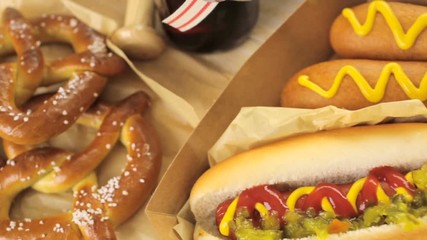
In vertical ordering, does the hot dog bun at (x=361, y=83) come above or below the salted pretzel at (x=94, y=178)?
above

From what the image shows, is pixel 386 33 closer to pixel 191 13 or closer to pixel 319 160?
pixel 319 160

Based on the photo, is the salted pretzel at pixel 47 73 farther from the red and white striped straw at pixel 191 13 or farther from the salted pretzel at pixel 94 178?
the red and white striped straw at pixel 191 13

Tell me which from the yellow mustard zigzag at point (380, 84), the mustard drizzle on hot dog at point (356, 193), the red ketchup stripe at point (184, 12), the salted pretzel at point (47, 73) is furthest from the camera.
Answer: the salted pretzel at point (47, 73)

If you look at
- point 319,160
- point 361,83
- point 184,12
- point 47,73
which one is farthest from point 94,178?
point 361,83

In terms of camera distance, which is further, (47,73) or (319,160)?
(47,73)

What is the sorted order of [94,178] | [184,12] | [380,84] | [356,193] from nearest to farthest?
[356,193] < [380,84] < [184,12] < [94,178]

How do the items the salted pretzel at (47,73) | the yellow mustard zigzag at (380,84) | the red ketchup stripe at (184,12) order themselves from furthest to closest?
1. the salted pretzel at (47,73)
2. the red ketchup stripe at (184,12)
3. the yellow mustard zigzag at (380,84)

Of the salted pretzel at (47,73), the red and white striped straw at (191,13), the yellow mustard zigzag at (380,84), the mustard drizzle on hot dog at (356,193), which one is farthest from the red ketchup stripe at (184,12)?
the mustard drizzle on hot dog at (356,193)

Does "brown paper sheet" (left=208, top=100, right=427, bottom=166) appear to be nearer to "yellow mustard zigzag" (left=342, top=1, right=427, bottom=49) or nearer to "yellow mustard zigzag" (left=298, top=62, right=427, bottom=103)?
"yellow mustard zigzag" (left=298, top=62, right=427, bottom=103)
